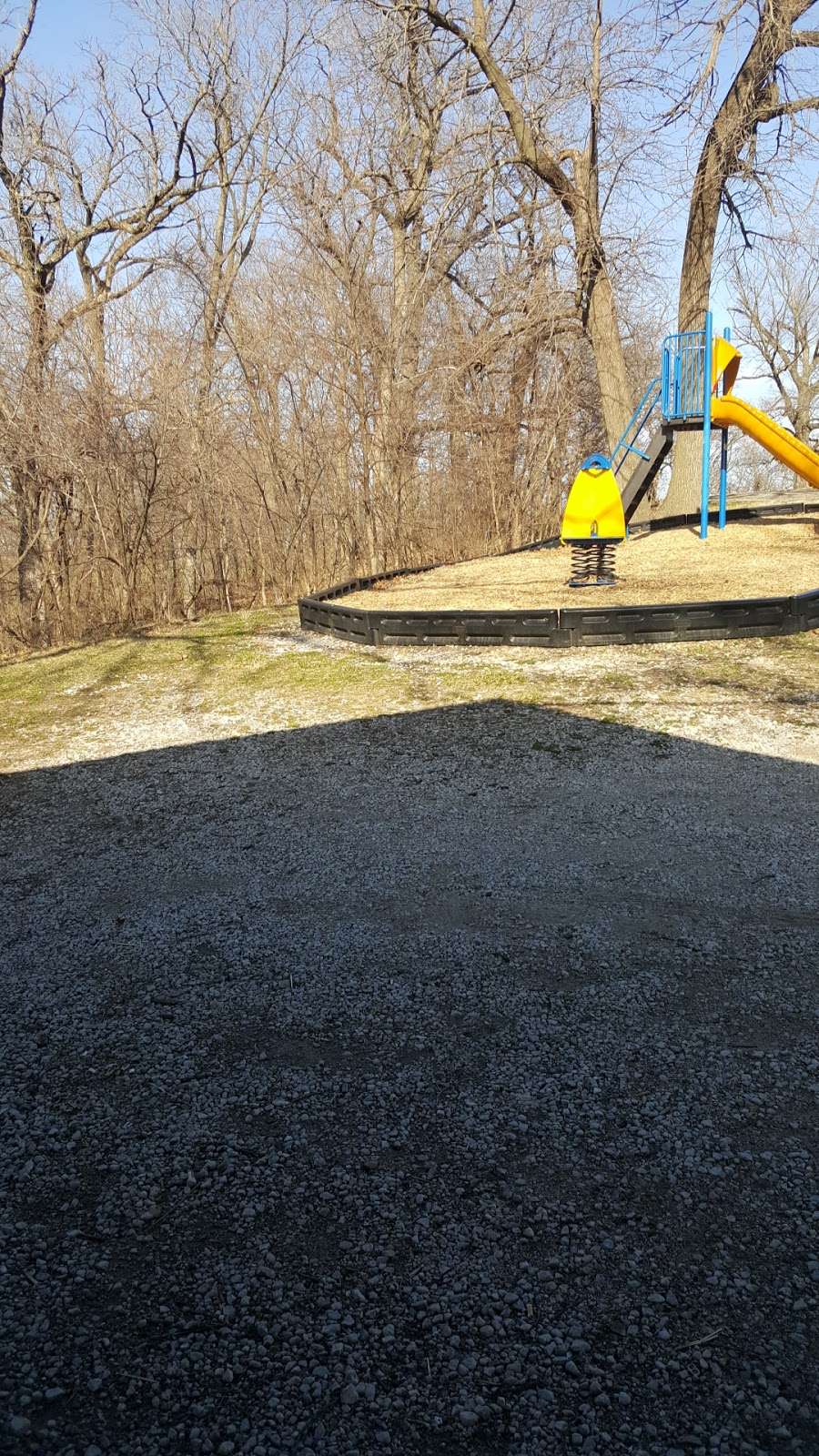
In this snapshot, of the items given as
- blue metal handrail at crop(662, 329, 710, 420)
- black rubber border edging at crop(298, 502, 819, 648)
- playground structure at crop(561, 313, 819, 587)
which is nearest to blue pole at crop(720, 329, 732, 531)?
playground structure at crop(561, 313, 819, 587)

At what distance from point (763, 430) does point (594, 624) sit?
7.94 m

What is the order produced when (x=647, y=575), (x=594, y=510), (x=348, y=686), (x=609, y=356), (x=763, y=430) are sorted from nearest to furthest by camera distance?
(x=348, y=686), (x=594, y=510), (x=647, y=575), (x=763, y=430), (x=609, y=356)

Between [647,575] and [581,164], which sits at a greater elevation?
[581,164]

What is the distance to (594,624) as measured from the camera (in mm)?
8453

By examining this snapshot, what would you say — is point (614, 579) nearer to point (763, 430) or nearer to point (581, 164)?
point (763, 430)

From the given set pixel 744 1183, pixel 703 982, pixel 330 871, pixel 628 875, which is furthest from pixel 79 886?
pixel 744 1183

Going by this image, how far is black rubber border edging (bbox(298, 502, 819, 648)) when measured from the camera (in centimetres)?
823

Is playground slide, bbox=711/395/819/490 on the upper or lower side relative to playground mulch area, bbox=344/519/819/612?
upper

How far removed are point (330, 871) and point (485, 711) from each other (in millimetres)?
2882

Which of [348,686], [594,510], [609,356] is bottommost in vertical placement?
[348,686]

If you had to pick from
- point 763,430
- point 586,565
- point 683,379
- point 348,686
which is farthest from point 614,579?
point 348,686

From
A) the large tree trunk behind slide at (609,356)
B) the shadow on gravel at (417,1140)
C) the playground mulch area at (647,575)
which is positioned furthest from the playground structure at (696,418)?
the shadow on gravel at (417,1140)

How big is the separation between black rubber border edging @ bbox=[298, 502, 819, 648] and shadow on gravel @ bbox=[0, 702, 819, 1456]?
13.2 feet

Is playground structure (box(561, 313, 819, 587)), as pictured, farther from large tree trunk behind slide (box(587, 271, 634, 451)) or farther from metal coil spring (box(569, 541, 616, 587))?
large tree trunk behind slide (box(587, 271, 634, 451))
